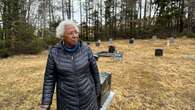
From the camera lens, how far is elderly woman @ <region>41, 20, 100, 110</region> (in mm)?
3117

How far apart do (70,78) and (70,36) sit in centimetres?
48

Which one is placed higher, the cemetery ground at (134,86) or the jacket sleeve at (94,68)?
the jacket sleeve at (94,68)

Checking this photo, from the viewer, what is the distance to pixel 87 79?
127 inches

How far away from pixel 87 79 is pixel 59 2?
3520cm

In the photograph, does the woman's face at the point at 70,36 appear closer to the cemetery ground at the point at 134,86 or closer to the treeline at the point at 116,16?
the cemetery ground at the point at 134,86

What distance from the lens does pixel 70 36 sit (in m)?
3.10

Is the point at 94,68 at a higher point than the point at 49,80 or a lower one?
higher

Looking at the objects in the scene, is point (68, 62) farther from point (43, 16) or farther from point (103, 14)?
point (103, 14)

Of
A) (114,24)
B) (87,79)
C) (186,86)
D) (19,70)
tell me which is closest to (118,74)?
(186,86)

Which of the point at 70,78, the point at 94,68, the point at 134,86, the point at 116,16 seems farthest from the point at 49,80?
the point at 116,16

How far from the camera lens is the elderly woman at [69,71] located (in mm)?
3117

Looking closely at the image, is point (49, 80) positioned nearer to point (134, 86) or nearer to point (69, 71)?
point (69, 71)

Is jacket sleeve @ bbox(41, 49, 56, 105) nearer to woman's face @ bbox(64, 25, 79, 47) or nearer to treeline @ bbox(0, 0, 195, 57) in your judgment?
woman's face @ bbox(64, 25, 79, 47)

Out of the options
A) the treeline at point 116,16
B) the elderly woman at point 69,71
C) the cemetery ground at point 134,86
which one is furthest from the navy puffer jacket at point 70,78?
the treeline at point 116,16
